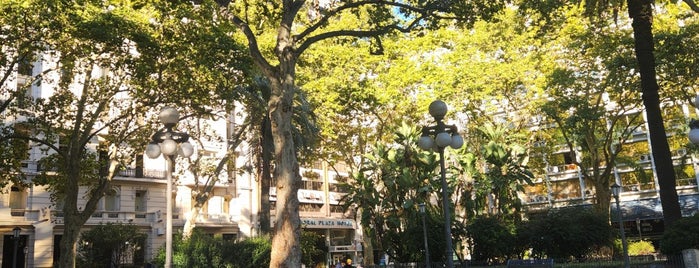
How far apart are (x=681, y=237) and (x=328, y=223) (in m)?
39.4

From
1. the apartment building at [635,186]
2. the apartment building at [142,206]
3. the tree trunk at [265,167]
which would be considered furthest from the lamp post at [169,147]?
the apartment building at [635,186]

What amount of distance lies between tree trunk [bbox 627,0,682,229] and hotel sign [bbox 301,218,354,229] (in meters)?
33.5

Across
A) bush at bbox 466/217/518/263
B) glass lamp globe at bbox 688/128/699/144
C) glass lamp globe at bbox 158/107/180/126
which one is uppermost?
glass lamp globe at bbox 158/107/180/126

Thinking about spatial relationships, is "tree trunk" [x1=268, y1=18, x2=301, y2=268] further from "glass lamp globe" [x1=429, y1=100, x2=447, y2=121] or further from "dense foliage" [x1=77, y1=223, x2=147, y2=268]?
"dense foliage" [x1=77, y1=223, x2=147, y2=268]

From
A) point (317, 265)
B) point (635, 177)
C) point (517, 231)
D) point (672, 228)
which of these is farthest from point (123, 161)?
point (635, 177)

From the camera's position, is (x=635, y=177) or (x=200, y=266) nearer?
(x=200, y=266)

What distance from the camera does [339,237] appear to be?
182 ft

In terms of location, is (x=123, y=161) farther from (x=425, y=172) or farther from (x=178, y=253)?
(x=425, y=172)

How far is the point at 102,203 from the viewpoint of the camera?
3488 cm

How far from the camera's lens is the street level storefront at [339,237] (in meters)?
51.8

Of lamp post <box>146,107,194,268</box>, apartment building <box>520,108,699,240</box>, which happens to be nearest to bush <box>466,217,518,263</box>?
lamp post <box>146,107,194,268</box>

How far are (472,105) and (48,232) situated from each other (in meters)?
23.7

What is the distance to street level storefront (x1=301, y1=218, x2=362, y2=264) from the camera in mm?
51809

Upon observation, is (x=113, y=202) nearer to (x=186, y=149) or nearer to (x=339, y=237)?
(x=339, y=237)
